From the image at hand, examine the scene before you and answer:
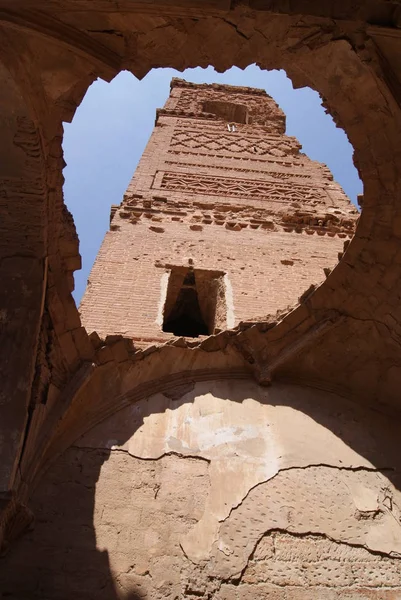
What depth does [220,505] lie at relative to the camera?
3074 mm

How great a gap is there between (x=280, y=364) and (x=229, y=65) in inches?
84.6

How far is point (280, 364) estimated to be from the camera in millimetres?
3936

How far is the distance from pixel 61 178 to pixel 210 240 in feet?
11.8

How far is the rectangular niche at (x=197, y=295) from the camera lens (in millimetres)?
5922

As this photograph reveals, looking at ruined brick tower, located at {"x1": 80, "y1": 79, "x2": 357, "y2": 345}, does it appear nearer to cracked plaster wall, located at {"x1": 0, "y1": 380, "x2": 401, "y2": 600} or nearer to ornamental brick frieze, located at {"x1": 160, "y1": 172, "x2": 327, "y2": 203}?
ornamental brick frieze, located at {"x1": 160, "y1": 172, "x2": 327, "y2": 203}

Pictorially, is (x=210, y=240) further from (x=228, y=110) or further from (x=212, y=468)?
(x=228, y=110)

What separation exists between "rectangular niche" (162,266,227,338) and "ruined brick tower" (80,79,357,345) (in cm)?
1

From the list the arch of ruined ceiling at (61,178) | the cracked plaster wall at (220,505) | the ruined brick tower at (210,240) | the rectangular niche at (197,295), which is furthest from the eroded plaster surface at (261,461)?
the rectangular niche at (197,295)

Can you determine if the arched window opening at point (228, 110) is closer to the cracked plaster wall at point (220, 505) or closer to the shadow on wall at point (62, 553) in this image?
the cracked plaster wall at point (220, 505)

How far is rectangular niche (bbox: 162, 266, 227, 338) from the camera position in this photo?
5922mm

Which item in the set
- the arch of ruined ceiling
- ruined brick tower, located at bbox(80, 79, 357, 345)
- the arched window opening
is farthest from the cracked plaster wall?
the arched window opening

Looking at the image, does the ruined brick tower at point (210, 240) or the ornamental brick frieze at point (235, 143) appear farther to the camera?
the ornamental brick frieze at point (235, 143)

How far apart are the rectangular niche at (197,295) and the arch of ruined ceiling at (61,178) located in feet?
6.60

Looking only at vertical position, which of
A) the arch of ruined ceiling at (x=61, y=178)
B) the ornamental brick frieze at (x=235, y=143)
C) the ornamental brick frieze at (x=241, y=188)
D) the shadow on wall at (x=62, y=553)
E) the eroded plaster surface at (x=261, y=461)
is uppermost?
the ornamental brick frieze at (x=235, y=143)
